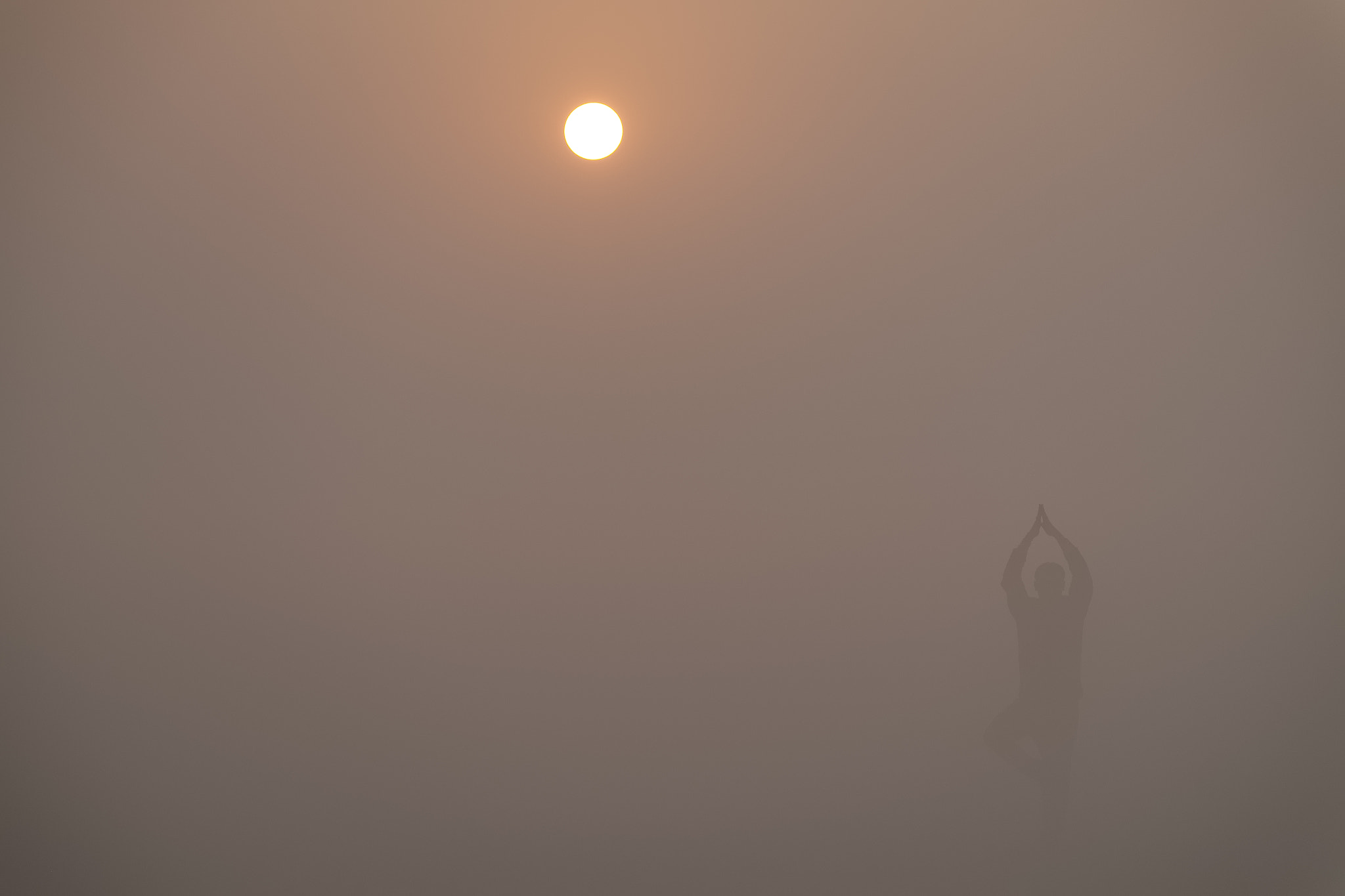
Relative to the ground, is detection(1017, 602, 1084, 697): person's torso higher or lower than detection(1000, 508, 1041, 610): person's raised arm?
lower

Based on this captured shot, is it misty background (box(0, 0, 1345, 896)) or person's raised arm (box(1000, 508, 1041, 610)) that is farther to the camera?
person's raised arm (box(1000, 508, 1041, 610))

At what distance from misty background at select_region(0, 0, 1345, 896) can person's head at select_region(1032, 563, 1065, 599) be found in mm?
65

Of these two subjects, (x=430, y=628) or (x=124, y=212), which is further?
(x=430, y=628)

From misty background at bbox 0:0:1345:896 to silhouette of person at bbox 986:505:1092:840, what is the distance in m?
0.06

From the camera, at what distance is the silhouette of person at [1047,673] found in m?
3.40

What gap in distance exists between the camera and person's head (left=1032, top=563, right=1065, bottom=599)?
→ 341 cm

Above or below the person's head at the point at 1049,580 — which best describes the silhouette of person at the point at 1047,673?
below

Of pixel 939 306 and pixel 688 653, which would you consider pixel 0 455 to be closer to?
pixel 688 653

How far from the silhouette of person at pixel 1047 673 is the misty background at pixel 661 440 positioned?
6cm

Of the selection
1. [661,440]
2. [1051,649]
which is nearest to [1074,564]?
[1051,649]

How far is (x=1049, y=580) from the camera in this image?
3.42m

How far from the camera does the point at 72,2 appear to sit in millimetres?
2621

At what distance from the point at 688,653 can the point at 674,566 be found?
316 mm

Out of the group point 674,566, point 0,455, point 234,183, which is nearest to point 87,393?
point 0,455
